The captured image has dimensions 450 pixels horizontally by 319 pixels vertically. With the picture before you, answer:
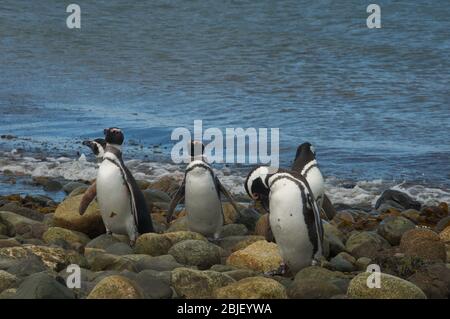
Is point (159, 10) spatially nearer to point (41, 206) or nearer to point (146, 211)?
point (41, 206)

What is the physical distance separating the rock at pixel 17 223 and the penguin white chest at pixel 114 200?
586 mm

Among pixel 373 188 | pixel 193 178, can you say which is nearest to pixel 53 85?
pixel 373 188

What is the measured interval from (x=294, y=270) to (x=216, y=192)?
5.12 feet

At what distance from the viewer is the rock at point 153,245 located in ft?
27.8

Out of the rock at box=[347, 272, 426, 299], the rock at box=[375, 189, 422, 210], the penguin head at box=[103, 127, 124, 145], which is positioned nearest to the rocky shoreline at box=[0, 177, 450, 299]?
the rock at box=[347, 272, 426, 299]

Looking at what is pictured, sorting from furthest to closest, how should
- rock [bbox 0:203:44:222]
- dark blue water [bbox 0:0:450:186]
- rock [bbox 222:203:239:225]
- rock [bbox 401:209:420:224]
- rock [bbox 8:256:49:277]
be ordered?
dark blue water [bbox 0:0:450:186] → rock [bbox 401:209:420:224] → rock [bbox 0:203:44:222] → rock [bbox 222:203:239:225] → rock [bbox 8:256:49:277]

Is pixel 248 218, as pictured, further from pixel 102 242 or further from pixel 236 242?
pixel 102 242

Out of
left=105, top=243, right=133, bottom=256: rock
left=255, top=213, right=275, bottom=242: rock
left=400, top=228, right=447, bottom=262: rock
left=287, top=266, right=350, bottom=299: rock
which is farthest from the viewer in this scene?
left=255, top=213, right=275, bottom=242: rock

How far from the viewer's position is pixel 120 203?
30.8 feet

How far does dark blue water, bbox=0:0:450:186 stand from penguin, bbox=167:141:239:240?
4.10m

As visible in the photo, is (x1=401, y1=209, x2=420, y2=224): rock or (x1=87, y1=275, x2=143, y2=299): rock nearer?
(x1=87, y1=275, x2=143, y2=299): rock

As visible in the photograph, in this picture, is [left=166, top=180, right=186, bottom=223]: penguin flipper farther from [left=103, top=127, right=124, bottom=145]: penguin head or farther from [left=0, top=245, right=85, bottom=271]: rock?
[left=0, top=245, right=85, bottom=271]: rock

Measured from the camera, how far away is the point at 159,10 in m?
27.9

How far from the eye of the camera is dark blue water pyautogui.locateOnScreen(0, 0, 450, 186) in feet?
50.1
